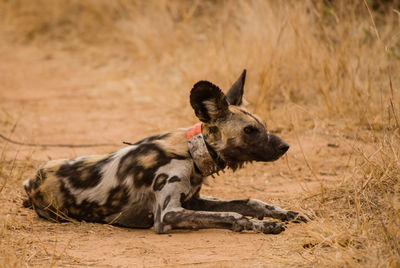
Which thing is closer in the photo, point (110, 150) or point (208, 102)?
point (208, 102)

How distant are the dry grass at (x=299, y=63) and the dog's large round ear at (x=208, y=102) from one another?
75cm

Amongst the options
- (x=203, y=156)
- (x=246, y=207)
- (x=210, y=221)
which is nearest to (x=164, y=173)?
(x=203, y=156)

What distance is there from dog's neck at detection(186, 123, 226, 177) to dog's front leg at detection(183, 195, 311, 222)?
0.81 ft

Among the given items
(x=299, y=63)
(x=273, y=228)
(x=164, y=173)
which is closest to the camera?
(x=273, y=228)

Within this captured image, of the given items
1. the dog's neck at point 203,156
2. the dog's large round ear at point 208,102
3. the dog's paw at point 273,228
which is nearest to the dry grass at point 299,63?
the dog's paw at point 273,228

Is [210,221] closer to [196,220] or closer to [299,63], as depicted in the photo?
[196,220]

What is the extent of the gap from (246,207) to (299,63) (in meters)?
2.60

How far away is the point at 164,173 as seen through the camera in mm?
3268

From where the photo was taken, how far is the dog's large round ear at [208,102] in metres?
3.22

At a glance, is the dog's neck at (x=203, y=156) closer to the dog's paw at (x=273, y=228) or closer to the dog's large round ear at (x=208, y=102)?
the dog's large round ear at (x=208, y=102)

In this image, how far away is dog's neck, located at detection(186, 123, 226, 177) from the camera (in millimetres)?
3285

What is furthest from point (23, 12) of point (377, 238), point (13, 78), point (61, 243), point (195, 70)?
point (377, 238)

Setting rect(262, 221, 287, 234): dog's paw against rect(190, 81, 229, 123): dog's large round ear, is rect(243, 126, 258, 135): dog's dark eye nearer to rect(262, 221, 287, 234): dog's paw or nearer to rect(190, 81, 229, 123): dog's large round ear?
rect(190, 81, 229, 123): dog's large round ear

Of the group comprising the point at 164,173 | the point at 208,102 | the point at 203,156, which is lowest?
the point at 164,173
